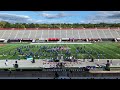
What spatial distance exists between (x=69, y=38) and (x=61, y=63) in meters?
5.10

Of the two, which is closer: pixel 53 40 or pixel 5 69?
pixel 5 69
